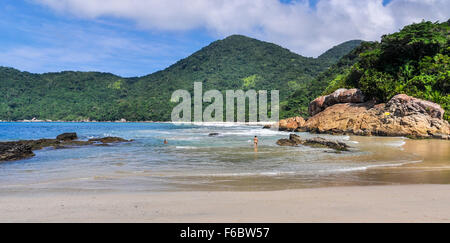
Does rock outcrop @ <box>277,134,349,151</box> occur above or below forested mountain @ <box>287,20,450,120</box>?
below

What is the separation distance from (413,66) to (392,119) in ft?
35.9

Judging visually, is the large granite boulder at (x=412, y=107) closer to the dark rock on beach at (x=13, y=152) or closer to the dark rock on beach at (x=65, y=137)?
the dark rock on beach at (x=13, y=152)

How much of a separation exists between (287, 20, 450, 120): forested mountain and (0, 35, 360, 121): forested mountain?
89.3m

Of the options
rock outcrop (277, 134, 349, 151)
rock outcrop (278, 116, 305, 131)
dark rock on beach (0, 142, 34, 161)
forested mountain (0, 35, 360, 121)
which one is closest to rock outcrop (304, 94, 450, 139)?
rock outcrop (278, 116, 305, 131)

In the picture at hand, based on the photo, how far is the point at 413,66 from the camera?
1439 inches

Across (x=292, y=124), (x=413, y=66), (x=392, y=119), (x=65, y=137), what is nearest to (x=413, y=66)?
(x=413, y=66)

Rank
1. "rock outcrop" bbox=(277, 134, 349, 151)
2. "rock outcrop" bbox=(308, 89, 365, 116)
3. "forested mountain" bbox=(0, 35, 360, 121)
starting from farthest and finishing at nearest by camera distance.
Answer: "forested mountain" bbox=(0, 35, 360, 121) → "rock outcrop" bbox=(308, 89, 365, 116) → "rock outcrop" bbox=(277, 134, 349, 151)

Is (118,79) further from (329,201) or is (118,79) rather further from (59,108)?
(329,201)

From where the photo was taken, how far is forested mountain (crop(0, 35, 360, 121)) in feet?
470

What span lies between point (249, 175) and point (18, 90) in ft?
578

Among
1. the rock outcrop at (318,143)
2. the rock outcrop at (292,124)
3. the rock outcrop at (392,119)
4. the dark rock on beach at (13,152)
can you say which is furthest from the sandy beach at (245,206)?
the rock outcrop at (292,124)

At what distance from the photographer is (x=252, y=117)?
107 metres

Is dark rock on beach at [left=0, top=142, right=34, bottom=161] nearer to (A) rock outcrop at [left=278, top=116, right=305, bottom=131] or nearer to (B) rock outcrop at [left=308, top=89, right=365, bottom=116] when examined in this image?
(A) rock outcrop at [left=278, top=116, right=305, bottom=131]
